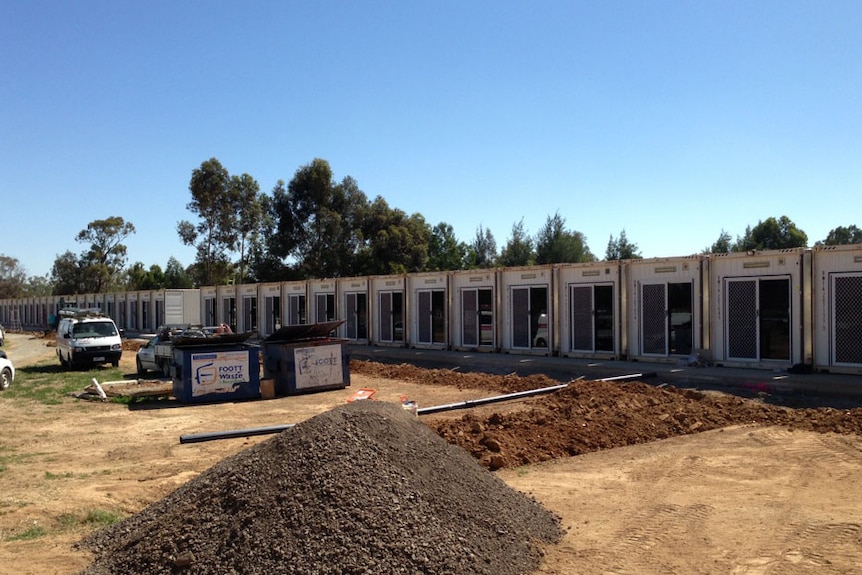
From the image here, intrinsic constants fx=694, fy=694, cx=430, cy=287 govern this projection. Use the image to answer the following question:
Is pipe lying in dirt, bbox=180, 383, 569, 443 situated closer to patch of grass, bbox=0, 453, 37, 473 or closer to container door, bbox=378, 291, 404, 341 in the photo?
patch of grass, bbox=0, 453, 37, 473

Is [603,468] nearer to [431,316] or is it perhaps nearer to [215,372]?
[215,372]

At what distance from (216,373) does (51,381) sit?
310 inches

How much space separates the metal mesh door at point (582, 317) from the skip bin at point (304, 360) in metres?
7.23

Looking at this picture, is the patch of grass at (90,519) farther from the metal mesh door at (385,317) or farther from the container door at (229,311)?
the container door at (229,311)

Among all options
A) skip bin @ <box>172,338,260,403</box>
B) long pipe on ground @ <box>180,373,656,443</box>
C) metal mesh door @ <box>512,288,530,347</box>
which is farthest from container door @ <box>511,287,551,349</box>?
skip bin @ <box>172,338,260,403</box>

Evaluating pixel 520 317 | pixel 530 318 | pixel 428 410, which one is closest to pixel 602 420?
pixel 428 410

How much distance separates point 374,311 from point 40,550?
73.9ft

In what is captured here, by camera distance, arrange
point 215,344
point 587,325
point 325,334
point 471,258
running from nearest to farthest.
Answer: point 215,344
point 325,334
point 587,325
point 471,258

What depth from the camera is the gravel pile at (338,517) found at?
531 cm

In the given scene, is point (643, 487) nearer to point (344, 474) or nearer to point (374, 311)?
point (344, 474)

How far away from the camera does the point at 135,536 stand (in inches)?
241

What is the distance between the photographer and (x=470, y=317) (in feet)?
80.9

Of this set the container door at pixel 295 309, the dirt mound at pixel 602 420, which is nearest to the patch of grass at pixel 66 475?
the dirt mound at pixel 602 420

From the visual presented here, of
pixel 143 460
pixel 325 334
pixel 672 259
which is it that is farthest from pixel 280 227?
pixel 143 460
